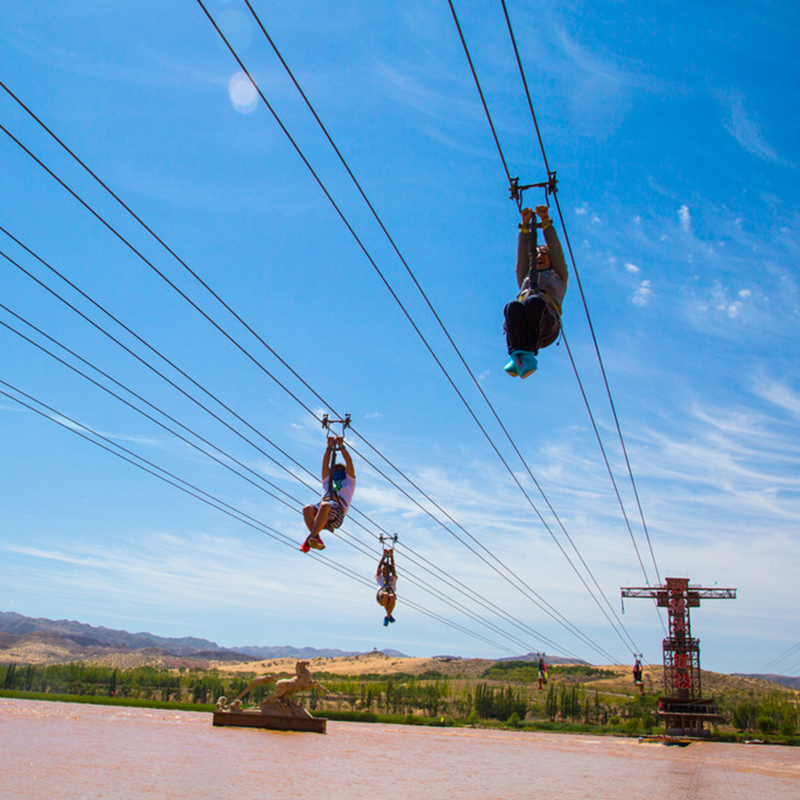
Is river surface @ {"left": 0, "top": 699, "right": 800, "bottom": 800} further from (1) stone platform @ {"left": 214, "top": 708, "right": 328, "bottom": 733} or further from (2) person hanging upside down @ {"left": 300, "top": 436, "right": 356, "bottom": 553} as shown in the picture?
(2) person hanging upside down @ {"left": 300, "top": 436, "right": 356, "bottom": 553}

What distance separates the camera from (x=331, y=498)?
15.3 meters

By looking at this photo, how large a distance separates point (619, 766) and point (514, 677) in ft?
317

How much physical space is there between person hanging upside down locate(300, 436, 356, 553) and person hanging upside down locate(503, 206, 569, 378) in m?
7.15

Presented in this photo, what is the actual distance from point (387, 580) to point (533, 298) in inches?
716

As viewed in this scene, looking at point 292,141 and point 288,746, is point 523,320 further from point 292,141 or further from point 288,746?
point 288,746

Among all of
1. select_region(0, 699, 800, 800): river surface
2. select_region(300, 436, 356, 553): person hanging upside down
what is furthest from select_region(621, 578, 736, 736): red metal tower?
select_region(300, 436, 356, 553): person hanging upside down

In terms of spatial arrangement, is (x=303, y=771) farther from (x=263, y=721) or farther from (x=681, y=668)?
(x=681, y=668)

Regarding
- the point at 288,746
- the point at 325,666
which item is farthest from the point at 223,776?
the point at 325,666

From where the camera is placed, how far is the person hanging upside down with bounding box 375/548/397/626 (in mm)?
24172

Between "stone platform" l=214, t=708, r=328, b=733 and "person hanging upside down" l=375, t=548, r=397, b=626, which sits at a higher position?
"person hanging upside down" l=375, t=548, r=397, b=626

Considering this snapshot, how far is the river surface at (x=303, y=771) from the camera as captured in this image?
40.2 ft

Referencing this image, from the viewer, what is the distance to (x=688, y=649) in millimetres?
63781

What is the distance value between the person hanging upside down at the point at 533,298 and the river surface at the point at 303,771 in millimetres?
8893

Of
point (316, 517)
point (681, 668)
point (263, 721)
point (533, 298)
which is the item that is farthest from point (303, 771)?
point (681, 668)
